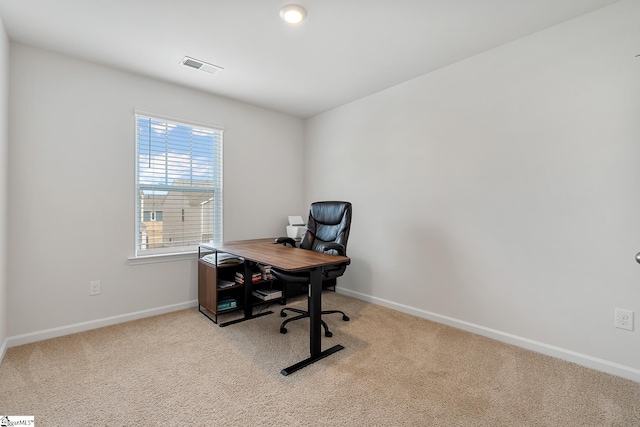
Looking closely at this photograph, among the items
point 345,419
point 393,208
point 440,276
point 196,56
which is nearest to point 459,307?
point 440,276

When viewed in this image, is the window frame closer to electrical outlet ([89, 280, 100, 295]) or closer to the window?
the window

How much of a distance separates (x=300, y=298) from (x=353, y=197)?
1388 millimetres

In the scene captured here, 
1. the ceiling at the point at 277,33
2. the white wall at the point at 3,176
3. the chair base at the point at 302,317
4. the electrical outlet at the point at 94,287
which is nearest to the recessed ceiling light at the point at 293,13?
the ceiling at the point at 277,33

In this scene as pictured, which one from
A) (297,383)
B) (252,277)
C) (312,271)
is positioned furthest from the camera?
(252,277)

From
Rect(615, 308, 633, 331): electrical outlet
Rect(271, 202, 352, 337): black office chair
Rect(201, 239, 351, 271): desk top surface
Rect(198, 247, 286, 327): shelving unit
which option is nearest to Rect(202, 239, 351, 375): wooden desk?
Rect(201, 239, 351, 271): desk top surface

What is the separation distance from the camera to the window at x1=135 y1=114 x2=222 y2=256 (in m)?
2.93

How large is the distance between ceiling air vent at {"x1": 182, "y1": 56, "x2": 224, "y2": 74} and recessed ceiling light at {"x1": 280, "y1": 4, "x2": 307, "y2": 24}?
1.00 metres

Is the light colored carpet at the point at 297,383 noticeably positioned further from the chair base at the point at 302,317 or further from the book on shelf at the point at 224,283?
the book on shelf at the point at 224,283

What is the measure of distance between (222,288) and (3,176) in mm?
1829

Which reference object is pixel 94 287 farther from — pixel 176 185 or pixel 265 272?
pixel 265 272

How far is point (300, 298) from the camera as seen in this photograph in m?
3.51

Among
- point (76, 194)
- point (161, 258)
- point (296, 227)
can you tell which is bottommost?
point (161, 258)

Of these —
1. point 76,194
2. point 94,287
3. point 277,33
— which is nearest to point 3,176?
point 76,194

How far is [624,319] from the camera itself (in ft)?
6.21
